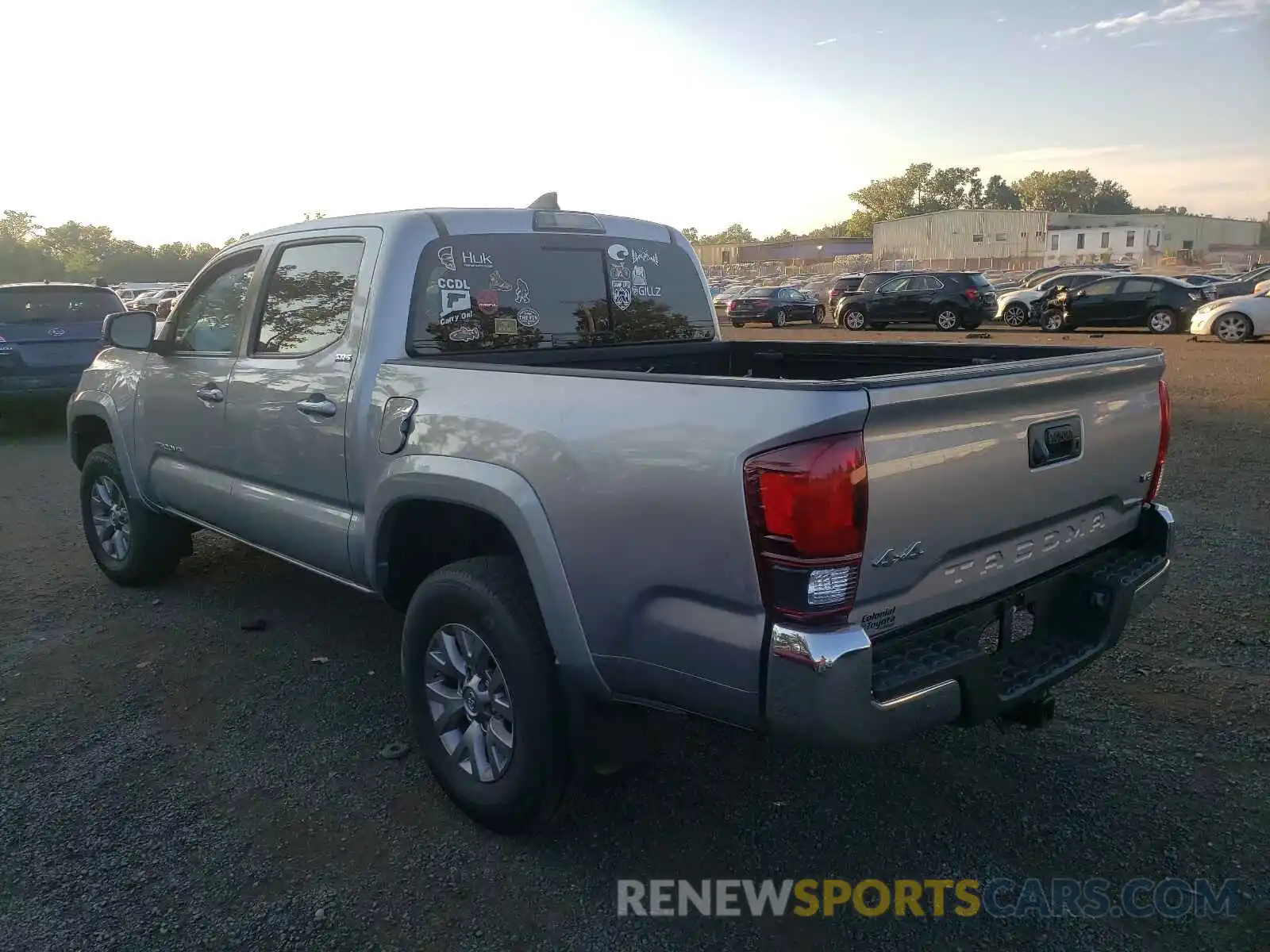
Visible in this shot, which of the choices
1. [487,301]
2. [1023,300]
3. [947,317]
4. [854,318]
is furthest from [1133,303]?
[487,301]

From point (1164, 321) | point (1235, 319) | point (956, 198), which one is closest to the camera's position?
point (1235, 319)

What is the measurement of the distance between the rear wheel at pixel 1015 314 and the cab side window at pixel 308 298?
82.0 ft

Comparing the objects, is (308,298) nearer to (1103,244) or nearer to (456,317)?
(456,317)

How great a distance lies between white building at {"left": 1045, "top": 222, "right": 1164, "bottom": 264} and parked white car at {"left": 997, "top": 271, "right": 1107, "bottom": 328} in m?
41.4

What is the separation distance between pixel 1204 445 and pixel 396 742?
8415 mm

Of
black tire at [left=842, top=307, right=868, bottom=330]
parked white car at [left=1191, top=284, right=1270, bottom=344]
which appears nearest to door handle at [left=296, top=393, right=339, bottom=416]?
parked white car at [left=1191, top=284, right=1270, bottom=344]

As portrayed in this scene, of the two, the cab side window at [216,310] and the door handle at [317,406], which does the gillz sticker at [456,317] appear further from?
the cab side window at [216,310]

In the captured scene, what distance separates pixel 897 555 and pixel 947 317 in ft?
80.1

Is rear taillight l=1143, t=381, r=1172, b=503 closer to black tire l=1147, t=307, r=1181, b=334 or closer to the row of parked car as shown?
the row of parked car

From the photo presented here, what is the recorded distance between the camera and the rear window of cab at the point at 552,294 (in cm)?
363

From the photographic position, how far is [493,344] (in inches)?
150

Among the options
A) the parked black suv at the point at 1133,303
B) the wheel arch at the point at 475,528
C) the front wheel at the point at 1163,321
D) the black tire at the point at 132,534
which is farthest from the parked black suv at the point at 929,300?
the wheel arch at the point at 475,528

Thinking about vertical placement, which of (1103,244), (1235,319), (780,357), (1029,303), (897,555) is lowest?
(1235,319)

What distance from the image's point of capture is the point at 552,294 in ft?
13.1
